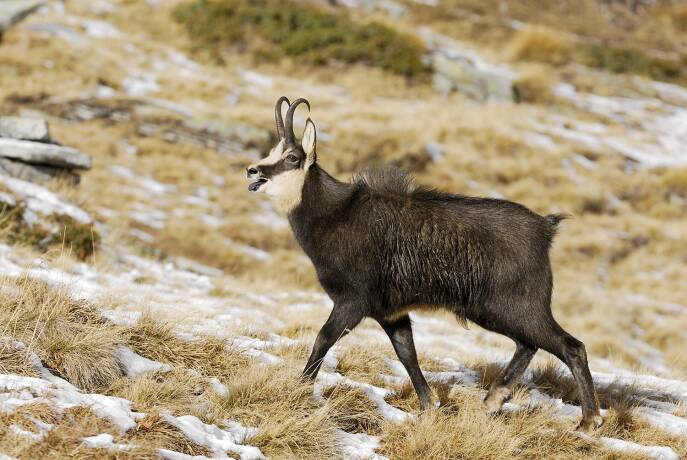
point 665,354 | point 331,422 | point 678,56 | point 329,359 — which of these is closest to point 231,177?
point 665,354

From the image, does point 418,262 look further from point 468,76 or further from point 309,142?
point 468,76

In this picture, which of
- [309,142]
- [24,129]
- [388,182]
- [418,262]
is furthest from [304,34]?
A: [418,262]

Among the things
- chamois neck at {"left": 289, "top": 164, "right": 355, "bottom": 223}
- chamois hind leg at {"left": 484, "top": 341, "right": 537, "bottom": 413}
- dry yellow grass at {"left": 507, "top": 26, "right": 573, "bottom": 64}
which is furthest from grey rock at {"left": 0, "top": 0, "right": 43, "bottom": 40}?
chamois hind leg at {"left": 484, "top": 341, "right": 537, "bottom": 413}

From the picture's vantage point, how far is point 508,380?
18.6 ft

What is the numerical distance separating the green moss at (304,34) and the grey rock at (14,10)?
569 cm

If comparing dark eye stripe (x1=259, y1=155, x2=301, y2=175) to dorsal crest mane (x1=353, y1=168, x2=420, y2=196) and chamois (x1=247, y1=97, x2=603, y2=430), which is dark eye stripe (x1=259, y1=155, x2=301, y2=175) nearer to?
chamois (x1=247, y1=97, x2=603, y2=430)

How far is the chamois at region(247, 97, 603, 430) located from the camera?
5.32 meters

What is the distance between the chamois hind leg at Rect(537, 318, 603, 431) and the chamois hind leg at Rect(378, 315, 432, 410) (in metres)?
0.98

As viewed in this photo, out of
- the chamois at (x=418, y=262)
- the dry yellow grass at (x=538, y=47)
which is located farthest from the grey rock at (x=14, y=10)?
the chamois at (x=418, y=262)

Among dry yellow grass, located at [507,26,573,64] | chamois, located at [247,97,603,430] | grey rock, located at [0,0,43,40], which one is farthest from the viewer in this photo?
dry yellow grass, located at [507,26,573,64]

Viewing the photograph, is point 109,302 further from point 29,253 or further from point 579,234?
point 579,234

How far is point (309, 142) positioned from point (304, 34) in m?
23.7

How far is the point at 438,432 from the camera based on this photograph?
187 inches

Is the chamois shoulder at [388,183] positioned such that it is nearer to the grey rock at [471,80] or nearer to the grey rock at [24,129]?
the grey rock at [24,129]
